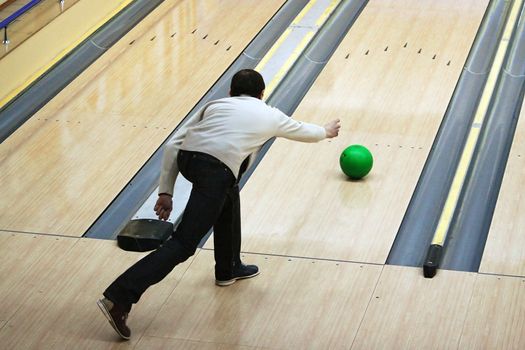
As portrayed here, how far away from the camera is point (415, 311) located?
4.12 metres

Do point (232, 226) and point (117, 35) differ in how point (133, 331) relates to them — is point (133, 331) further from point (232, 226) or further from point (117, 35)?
point (117, 35)

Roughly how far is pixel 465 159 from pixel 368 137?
61cm

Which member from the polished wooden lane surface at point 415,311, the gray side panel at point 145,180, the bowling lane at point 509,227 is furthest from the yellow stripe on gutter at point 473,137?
the gray side panel at point 145,180

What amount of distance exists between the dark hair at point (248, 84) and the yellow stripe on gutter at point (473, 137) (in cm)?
119

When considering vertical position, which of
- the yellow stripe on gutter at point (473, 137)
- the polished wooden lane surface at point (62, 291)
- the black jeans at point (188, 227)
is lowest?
the yellow stripe on gutter at point (473, 137)

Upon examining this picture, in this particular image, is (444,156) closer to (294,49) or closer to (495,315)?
(495,315)

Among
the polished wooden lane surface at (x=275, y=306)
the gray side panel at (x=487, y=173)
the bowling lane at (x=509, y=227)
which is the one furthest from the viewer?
the gray side panel at (x=487, y=173)

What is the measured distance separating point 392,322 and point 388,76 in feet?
9.52

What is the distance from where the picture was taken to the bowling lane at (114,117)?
5234 millimetres

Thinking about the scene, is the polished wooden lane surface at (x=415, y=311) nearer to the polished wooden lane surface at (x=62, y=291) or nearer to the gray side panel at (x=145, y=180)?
the polished wooden lane surface at (x=62, y=291)

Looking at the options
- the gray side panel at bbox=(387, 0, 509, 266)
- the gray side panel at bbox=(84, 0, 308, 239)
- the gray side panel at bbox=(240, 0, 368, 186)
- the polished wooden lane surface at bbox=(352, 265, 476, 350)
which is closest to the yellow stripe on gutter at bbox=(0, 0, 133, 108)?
the gray side panel at bbox=(84, 0, 308, 239)

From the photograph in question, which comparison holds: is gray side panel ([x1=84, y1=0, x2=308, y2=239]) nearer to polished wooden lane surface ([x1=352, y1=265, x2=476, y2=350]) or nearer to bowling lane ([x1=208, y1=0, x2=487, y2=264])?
bowling lane ([x1=208, y1=0, x2=487, y2=264])

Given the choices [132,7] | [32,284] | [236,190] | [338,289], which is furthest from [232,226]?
[132,7]

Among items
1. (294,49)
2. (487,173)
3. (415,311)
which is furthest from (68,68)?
(415,311)
